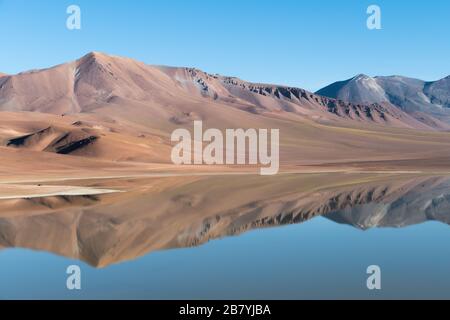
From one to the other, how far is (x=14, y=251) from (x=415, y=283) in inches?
611

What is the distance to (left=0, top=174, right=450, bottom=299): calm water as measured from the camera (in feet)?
58.1

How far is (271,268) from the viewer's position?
21109mm

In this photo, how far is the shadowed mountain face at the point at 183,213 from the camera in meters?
27.0

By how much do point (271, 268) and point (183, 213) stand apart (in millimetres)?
16253

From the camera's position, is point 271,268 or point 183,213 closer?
point 271,268

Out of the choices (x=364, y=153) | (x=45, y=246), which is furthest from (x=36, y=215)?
(x=364, y=153)

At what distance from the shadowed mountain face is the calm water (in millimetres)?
1436

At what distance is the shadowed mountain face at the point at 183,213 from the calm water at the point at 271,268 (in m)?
1.44

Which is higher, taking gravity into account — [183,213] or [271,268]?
[183,213]

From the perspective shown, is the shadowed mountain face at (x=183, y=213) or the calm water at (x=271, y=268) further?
the shadowed mountain face at (x=183, y=213)

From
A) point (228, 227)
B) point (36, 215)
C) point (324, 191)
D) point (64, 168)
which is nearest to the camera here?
point (228, 227)
